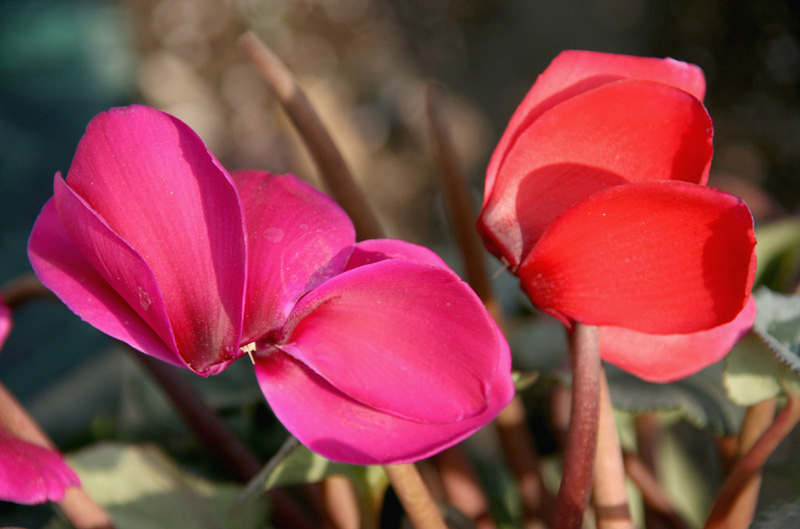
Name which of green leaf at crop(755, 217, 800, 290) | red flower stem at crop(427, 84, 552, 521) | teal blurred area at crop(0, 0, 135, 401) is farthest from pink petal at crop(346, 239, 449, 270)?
teal blurred area at crop(0, 0, 135, 401)

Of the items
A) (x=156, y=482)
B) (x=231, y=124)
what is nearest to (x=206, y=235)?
(x=156, y=482)

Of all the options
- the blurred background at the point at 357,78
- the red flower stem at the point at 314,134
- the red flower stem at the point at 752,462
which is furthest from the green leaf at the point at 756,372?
the blurred background at the point at 357,78

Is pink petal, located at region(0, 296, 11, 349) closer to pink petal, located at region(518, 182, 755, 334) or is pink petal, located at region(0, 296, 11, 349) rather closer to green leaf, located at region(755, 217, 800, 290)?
pink petal, located at region(518, 182, 755, 334)

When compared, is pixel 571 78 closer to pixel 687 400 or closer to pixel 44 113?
pixel 687 400

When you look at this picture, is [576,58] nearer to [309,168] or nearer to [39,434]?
[39,434]

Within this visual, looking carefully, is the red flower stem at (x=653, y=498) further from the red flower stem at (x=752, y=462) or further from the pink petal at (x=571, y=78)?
the pink petal at (x=571, y=78)

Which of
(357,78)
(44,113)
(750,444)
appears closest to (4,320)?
(750,444)
